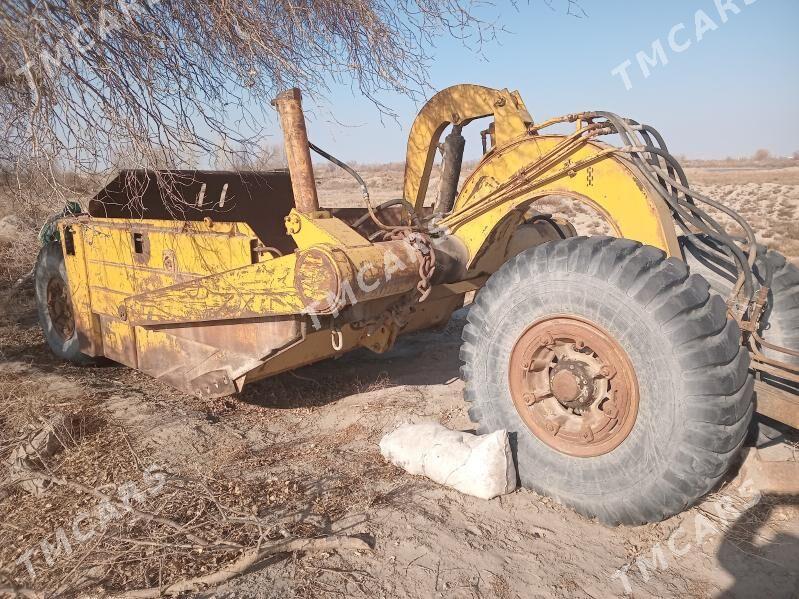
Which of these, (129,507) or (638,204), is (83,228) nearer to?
(129,507)

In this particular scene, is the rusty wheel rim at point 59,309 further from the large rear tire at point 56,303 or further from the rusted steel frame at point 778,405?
the rusted steel frame at point 778,405

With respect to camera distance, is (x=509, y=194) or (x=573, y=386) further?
(x=509, y=194)

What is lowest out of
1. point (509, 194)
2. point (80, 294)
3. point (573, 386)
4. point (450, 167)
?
point (573, 386)

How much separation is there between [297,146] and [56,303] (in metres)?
3.93

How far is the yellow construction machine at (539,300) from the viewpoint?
2615 mm

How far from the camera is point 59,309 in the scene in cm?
601

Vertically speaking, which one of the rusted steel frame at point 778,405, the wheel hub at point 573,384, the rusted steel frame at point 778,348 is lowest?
the rusted steel frame at point 778,405

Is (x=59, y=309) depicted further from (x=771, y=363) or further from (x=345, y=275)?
(x=771, y=363)

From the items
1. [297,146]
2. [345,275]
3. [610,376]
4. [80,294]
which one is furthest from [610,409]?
[80,294]

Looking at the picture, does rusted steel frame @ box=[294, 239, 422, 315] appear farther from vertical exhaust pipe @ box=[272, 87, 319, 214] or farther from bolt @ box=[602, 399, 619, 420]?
bolt @ box=[602, 399, 619, 420]


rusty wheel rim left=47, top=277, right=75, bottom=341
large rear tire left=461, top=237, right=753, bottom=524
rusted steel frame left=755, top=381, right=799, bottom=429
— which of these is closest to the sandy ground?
large rear tire left=461, top=237, right=753, bottom=524

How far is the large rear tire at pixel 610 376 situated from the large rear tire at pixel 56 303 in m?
4.59

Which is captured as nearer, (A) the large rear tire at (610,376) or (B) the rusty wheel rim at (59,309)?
(A) the large rear tire at (610,376)

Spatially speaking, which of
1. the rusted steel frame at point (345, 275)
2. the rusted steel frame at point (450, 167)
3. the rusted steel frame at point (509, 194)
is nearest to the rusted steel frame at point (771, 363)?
the rusted steel frame at point (509, 194)
